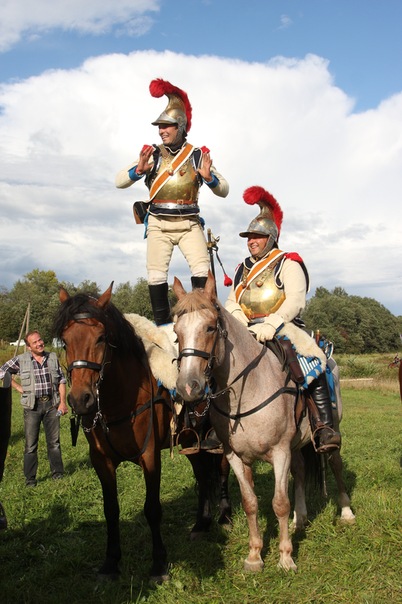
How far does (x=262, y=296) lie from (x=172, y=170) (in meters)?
1.72

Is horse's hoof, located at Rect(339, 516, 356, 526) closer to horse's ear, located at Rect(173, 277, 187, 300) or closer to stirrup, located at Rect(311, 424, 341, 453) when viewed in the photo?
stirrup, located at Rect(311, 424, 341, 453)

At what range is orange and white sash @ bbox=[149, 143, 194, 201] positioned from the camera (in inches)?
235

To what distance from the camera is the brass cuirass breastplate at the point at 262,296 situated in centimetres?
592

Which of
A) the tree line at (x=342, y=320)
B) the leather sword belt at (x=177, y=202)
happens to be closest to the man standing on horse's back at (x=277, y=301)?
the leather sword belt at (x=177, y=202)

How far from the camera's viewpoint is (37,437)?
9609 mm

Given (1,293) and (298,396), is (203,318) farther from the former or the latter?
(1,293)

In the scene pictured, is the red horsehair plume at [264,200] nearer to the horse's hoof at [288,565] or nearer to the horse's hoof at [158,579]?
the horse's hoof at [288,565]

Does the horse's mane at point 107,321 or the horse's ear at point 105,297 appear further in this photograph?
the horse's ear at point 105,297

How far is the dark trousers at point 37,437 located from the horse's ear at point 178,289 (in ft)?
18.7

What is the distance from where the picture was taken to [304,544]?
5816 millimetres

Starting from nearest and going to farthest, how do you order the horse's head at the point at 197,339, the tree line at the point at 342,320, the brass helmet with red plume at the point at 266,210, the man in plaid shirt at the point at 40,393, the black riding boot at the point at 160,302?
the horse's head at the point at 197,339 < the brass helmet with red plume at the point at 266,210 < the black riding boot at the point at 160,302 < the man in plaid shirt at the point at 40,393 < the tree line at the point at 342,320

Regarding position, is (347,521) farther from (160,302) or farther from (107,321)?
(107,321)

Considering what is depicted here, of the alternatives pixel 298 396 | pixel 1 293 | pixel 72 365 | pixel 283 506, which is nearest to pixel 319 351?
pixel 298 396

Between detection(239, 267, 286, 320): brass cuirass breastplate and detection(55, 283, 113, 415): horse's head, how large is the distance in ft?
6.26
